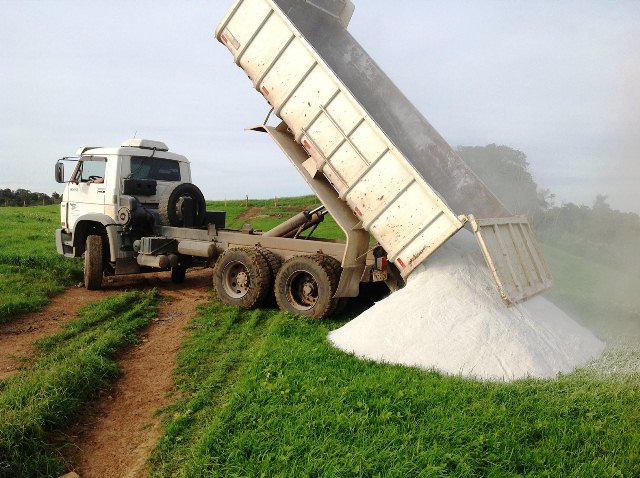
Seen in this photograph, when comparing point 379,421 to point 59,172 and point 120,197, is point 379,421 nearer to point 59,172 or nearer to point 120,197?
point 120,197

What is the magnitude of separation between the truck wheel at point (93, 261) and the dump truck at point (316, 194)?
A: 0.03 metres

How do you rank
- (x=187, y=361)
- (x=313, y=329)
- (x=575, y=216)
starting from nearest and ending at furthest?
(x=187, y=361), (x=313, y=329), (x=575, y=216)

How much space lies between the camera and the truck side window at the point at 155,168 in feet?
38.2

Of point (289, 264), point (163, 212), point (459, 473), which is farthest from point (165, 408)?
point (163, 212)

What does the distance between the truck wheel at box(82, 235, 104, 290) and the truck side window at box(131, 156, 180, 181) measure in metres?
1.68

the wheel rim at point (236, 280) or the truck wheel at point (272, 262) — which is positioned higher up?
the truck wheel at point (272, 262)

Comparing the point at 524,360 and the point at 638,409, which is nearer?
the point at 638,409

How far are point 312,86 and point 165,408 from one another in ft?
17.7

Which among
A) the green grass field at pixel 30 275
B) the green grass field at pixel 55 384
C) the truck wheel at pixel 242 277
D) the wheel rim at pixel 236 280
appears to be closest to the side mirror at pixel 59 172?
the green grass field at pixel 30 275

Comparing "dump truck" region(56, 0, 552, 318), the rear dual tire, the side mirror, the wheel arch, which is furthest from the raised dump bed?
the side mirror

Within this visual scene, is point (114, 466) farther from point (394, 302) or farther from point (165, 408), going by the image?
point (394, 302)

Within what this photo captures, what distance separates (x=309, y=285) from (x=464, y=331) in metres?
3.04

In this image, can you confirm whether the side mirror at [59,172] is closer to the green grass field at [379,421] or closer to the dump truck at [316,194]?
the dump truck at [316,194]

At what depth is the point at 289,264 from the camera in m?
8.94
